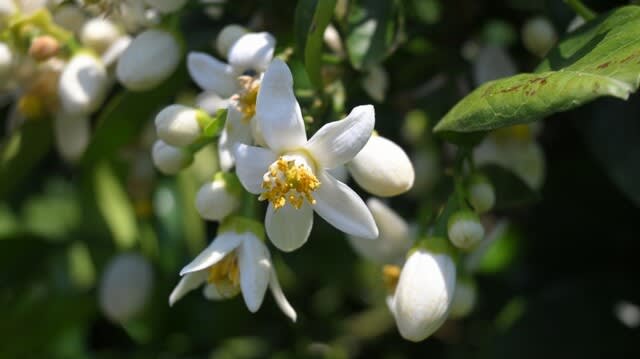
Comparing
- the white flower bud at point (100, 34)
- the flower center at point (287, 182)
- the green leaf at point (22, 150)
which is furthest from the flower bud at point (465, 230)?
the green leaf at point (22, 150)

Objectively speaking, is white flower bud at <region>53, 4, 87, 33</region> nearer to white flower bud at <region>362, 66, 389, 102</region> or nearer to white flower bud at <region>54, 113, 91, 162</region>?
white flower bud at <region>54, 113, 91, 162</region>

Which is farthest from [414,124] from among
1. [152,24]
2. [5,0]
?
[5,0]

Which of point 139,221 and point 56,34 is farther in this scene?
point 139,221

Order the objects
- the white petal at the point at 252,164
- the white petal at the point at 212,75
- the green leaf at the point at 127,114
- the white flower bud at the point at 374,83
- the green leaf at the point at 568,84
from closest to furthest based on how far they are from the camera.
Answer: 1. the green leaf at the point at 568,84
2. the white petal at the point at 252,164
3. the white petal at the point at 212,75
4. the white flower bud at the point at 374,83
5. the green leaf at the point at 127,114

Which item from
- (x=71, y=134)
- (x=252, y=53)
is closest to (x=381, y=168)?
(x=252, y=53)

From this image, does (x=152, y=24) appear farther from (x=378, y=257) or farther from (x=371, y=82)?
(x=378, y=257)

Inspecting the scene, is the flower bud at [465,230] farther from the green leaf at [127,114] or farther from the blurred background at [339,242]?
the green leaf at [127,114]
